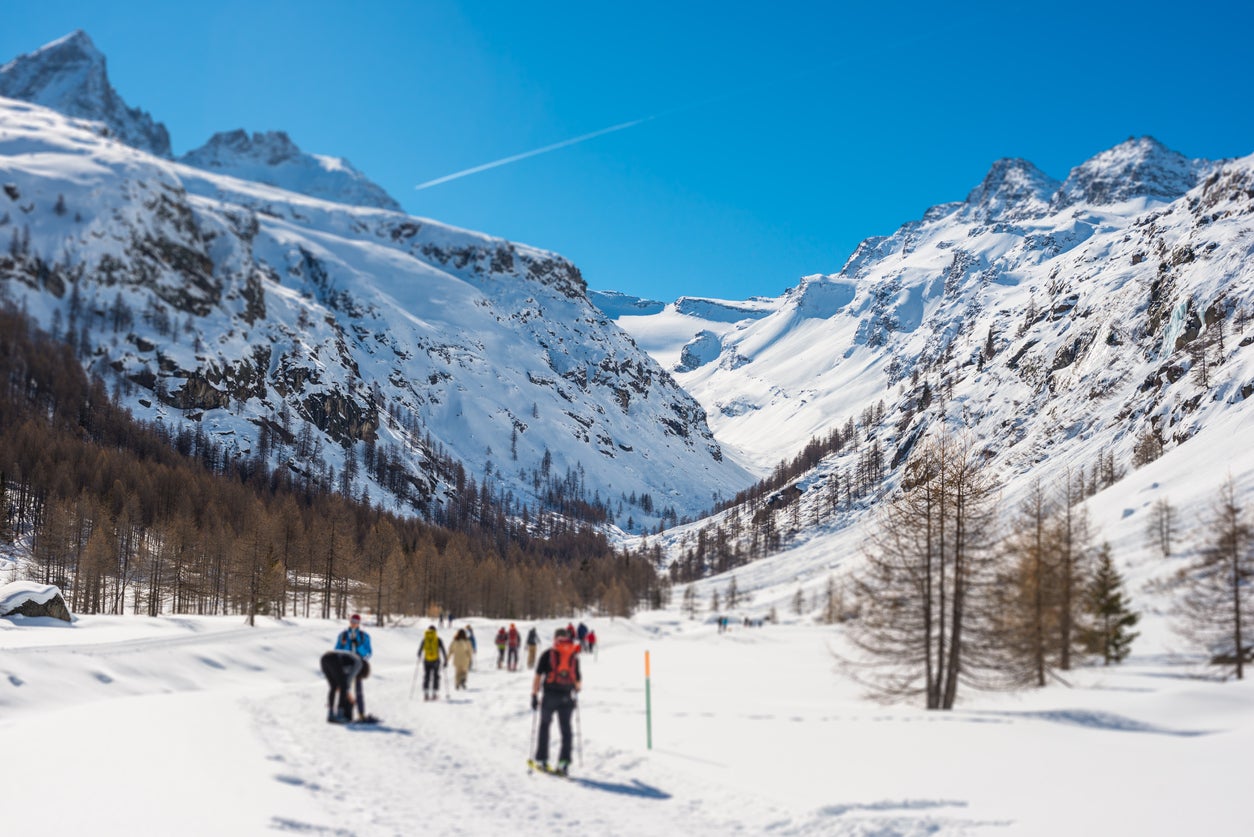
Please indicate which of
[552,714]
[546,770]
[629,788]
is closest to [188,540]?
[552,714]

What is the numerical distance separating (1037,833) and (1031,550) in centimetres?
2339

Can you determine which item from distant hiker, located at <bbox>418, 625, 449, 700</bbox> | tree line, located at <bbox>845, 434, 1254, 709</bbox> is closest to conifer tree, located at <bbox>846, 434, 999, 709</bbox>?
tree line, located at <bbox>845, 434, 1254, 709</bbox>

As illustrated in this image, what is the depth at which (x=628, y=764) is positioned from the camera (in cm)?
1458

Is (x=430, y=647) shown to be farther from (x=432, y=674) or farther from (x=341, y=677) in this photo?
(x=341, y=677)

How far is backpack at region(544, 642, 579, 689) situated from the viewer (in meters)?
14.4

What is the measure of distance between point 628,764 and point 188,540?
8508 centimetres

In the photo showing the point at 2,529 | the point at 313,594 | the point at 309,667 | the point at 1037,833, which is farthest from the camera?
the point at 313,594

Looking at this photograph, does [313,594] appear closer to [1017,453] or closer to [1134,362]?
[1017,453]

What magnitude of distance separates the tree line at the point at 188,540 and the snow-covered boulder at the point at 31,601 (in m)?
11.7

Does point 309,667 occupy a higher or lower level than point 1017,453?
lower

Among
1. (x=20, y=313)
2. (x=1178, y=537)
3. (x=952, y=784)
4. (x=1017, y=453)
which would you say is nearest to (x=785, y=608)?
(x=1178, y=537)

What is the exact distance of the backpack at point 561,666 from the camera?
568 inches

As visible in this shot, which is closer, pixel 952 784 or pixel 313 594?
pixel 952 784

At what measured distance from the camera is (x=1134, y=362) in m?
196
